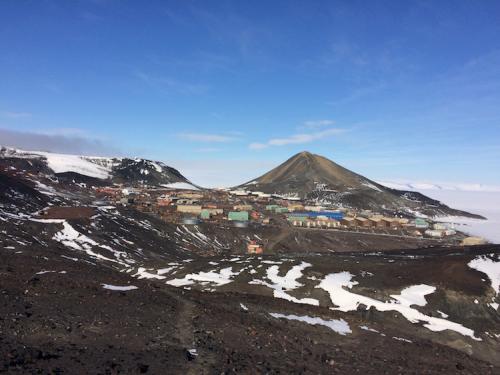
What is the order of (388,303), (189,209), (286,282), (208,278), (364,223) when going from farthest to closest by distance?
(364,223) → (189,209) → (286,282) → (208,278) → (388,303)

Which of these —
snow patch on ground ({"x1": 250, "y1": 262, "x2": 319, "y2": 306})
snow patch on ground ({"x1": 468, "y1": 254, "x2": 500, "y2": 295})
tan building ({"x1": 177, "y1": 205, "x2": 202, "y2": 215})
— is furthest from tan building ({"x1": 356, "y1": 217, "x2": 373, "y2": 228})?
snow patch on ground ({"x1": 250, "y1": 262, "x2": 319, "y2": 306})

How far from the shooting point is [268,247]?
A: 120 metres

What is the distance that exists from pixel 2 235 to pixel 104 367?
57040 mm

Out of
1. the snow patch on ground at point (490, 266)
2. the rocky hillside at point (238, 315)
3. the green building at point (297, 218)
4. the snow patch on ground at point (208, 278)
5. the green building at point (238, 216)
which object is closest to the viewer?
the rocky hillside at point (238, 315)

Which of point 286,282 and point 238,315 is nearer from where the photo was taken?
point 238,315

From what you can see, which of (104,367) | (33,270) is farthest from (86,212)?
(104,367)

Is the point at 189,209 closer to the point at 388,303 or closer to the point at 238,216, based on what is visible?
the point at 238,216

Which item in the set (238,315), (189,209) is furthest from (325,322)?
(189,209)

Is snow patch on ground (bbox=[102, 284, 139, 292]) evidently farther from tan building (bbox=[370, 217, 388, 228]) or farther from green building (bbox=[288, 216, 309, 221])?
tan building (bbox=[370, 217, 388, 228])

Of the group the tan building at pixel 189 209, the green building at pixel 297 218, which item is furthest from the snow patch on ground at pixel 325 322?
the green building at pixel 297 218

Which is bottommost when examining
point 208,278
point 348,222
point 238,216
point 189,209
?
point 208,278

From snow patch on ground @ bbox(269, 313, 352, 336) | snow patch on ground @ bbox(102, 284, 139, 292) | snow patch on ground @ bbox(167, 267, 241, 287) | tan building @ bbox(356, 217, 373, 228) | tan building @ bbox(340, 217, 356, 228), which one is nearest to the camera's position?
snow patch on ground @ bbox(269, 313, 352, 336)

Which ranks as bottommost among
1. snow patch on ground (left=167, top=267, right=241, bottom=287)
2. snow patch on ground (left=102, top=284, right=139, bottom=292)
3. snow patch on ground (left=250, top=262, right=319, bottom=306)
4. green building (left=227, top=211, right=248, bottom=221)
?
snow patch on ground (left=167, top=267, right=241, bottom=287)

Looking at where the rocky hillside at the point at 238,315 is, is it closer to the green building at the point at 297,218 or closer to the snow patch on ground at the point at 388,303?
the snow patch on ground at the point at 388,303
